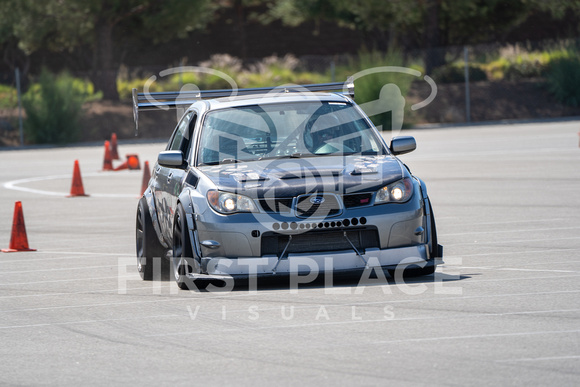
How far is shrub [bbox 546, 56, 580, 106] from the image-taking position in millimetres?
39469

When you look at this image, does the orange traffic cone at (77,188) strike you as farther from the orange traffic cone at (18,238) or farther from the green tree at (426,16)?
the green tree at (426,16)

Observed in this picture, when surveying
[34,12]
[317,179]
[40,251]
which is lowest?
[40,251]

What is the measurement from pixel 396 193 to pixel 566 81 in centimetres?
3277

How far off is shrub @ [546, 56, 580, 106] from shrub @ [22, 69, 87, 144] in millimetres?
17070

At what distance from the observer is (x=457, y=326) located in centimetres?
686

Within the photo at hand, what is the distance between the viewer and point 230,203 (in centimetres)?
830

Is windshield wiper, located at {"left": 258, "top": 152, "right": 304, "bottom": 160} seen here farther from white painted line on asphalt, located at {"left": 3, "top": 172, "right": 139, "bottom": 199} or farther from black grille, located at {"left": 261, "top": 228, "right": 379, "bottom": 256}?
white painted line on asphalt, located at {"left": 3, "top": 172, "right": 139, "bottom": 199}

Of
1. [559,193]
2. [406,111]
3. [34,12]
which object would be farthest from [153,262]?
[34,12]

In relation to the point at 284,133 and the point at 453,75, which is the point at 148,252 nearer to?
the point at 284,133

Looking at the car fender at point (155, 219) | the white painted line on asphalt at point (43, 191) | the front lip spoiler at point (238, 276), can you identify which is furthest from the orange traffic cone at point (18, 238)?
the white painted line on asphalt at point (43, 191)

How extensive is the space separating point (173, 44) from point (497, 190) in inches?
1517

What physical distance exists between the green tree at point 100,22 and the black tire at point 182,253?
31494 mm

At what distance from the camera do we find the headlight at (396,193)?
838 cm

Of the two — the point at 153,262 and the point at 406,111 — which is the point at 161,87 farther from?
the point at 153,262
